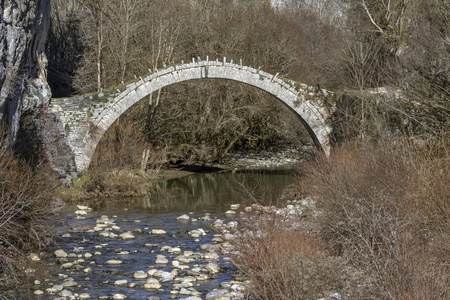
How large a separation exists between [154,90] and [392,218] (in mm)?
10701

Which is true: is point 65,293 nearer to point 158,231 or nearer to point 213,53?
point 158,231

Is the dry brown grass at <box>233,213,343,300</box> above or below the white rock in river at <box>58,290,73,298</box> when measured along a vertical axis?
above

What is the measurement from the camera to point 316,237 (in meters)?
6.69

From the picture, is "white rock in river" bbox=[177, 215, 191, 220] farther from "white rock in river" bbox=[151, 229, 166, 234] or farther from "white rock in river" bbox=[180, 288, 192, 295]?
"white rock in river" bbox=[180, 288, 192, 295]

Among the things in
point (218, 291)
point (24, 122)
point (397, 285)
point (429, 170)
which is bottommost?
point (218, 291)

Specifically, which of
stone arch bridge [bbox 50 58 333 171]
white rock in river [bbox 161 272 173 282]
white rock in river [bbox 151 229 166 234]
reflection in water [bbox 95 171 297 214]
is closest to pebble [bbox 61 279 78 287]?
white rock in river [bbox 161 272 173 282]

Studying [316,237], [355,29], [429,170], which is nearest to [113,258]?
[316,237]

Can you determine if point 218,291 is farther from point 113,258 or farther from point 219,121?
point 219,121

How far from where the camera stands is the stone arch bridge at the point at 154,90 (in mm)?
14594

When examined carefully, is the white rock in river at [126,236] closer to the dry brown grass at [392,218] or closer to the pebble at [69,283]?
the pebble at [69,283]

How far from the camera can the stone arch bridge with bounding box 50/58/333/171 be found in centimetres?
1459

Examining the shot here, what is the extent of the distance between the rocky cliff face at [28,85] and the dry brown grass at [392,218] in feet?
18.1

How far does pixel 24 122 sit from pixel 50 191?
4046 mm

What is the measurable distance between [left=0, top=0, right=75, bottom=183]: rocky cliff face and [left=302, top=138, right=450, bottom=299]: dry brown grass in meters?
5.53
